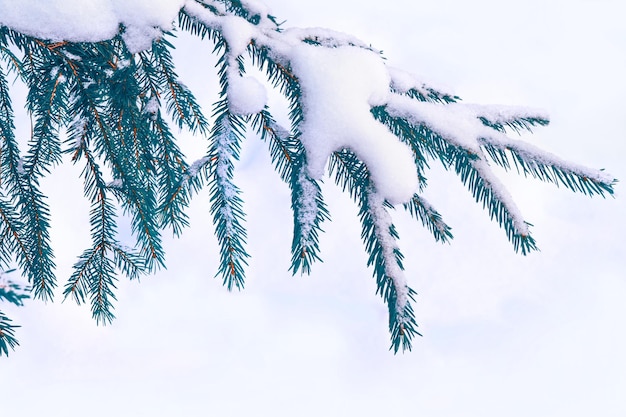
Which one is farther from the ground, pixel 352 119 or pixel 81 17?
pixel 81 17

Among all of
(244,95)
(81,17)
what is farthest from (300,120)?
(81,17)

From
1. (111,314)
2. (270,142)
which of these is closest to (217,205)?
(270,142)

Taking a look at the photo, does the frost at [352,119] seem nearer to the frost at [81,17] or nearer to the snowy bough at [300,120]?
the snowy bough at [300,120]

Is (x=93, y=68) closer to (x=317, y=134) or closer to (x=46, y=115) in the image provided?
(x=46, y=115)

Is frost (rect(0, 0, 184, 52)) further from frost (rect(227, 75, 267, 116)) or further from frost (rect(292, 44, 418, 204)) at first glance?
frost (rect(292, 44, 418, 204))

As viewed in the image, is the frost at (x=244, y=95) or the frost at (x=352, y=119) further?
the frost at (x=244, y=95)

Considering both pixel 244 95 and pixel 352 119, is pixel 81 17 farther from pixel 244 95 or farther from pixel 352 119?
pixel 352 119

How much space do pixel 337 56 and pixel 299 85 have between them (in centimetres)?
11

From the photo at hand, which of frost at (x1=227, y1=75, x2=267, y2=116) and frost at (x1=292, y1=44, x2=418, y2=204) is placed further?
frost at (x1=227, y1=75, x2=267, y2=116)

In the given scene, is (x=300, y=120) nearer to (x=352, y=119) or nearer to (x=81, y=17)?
(x=352, y=119)

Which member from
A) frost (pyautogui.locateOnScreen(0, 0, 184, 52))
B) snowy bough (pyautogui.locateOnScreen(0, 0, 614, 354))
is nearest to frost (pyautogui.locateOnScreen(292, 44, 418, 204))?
snowy bough (pyautogui.locateOnScreen(0, 0, 614, 354))

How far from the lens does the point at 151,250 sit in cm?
163

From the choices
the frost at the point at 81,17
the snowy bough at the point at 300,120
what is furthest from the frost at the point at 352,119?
the frost at the point at 81,17

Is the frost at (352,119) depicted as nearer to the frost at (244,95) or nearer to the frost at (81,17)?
the frost at (244,95)
